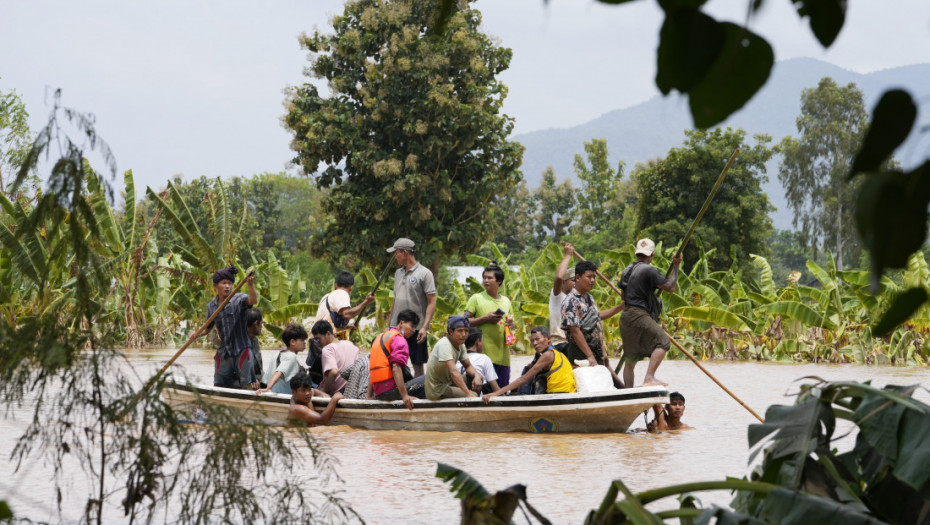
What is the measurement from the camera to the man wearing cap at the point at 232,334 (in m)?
9.45

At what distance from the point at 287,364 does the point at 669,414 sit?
12.4 feet

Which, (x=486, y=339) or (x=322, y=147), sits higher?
(x=322, y=147)

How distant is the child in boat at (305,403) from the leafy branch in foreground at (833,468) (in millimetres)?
6348

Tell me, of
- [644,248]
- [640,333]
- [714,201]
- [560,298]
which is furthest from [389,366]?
[714,201]

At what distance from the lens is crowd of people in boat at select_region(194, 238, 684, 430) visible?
9.47 metres

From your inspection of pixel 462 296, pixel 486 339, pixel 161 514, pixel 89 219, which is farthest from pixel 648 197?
pixel 89 219

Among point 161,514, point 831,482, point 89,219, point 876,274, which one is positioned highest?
point 89,219

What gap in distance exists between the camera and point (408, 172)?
2873cm

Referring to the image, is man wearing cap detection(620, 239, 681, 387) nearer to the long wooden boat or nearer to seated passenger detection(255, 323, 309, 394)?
the long wooden boat

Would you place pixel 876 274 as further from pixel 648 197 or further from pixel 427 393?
pixel 648 197

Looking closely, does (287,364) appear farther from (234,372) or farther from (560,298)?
(560,298)

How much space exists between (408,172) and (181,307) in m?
8.08

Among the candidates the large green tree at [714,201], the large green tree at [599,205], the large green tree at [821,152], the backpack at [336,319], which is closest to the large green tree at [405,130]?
the large green tree at [714,201]

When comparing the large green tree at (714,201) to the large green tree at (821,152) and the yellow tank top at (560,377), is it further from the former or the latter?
the yellow tank top at (560,377)
